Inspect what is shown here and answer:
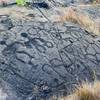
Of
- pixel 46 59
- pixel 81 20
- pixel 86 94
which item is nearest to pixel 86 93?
pixel 86 94

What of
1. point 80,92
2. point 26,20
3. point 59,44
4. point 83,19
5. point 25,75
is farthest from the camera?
point 83,19

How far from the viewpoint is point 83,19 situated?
38.2 feet

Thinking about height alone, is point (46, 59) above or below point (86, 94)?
below

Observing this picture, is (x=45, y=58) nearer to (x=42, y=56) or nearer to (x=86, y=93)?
(x=42, y=56)

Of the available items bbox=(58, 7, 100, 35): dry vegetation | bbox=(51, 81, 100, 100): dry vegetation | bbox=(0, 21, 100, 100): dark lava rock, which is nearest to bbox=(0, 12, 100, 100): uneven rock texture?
bbox=(0, 21, 100, 100): dark lava rock

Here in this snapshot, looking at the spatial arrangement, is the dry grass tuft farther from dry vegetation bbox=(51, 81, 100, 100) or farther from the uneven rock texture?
the uneven rock texture

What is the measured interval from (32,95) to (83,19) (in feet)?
14.6

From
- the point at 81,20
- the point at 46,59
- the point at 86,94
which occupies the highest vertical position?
the point at 86,94

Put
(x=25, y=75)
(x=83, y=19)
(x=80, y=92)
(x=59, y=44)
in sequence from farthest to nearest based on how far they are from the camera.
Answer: (x=83, y=19)
(x=59, y=44)
(x=25, y=75)
(x=80, y=92)

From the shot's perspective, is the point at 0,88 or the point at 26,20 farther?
the point at 26,20

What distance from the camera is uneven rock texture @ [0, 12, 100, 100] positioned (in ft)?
26.3

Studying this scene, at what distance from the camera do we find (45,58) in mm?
8680

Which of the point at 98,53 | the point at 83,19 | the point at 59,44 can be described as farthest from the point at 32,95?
the point at 83,19

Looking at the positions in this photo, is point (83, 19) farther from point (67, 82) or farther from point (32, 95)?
point (32, 95)
